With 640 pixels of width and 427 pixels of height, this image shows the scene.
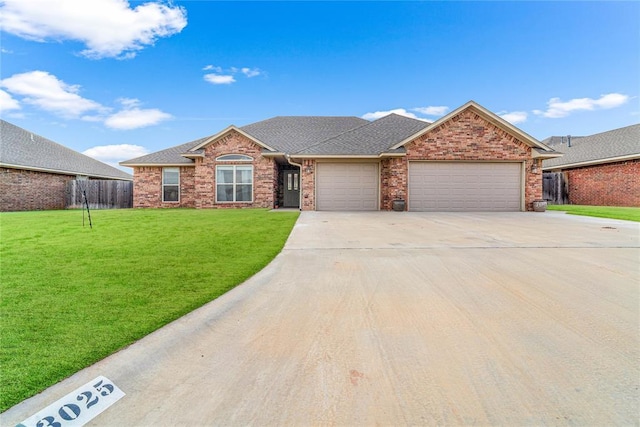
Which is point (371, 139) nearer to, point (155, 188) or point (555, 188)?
point (155, 188)

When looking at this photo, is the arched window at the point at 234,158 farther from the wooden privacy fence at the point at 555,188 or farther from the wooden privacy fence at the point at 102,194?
the wooden privacy fence at the point at 555,188

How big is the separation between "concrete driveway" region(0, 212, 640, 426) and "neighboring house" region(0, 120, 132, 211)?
2078cm

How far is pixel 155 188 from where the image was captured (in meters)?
19.2

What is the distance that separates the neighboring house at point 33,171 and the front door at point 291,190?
1407 cm

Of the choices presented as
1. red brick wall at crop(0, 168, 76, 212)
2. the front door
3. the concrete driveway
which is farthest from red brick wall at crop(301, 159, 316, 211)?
red brick wall at crop(0, 168, 76, 212)

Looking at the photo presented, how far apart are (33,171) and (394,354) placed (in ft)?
78.8

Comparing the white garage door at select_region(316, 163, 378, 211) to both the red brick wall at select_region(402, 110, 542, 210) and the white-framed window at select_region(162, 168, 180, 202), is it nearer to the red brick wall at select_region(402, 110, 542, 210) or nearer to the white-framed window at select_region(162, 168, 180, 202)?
the red brick wall at select_region(402, 110, 542, 210)

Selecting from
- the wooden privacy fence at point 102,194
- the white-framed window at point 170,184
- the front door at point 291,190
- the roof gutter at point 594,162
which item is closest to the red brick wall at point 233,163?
the white-framed window at point 170,184

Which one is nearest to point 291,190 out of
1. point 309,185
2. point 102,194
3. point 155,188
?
point 309,185

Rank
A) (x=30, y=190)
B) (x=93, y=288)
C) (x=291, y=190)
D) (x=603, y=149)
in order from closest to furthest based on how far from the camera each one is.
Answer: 1. (x=93, y=288)
2. (x=30, y=190)
3. (x=603, y=149)
4. (x=291, y=190)

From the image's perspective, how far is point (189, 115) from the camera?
21422 millimetres

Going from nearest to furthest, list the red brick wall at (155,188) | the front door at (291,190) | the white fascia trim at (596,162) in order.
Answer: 1. the white fascia trim at (596,162)
2. the red brick wall at (155,188)
3. the front door at (291,190)

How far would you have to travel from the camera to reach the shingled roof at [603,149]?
17938 mm

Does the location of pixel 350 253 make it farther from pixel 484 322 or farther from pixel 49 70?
pixel 49 70
